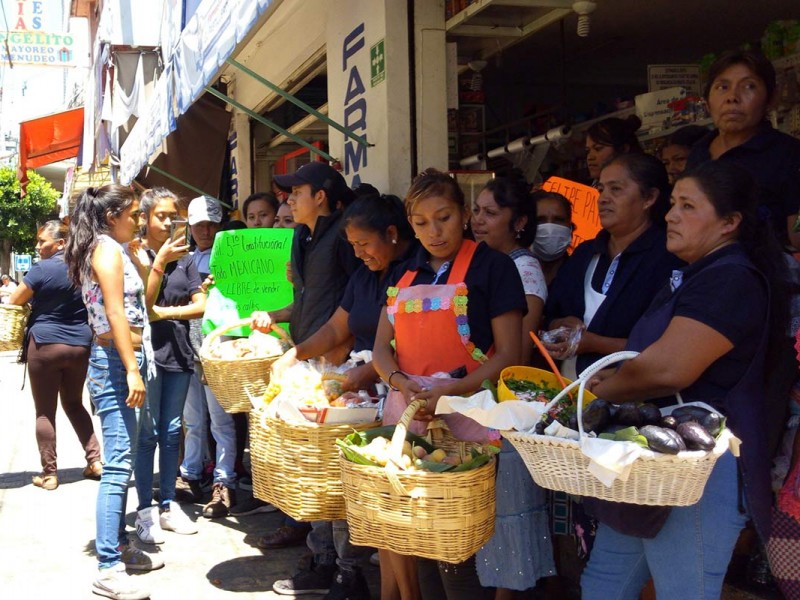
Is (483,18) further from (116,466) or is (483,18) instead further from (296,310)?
(116,466)

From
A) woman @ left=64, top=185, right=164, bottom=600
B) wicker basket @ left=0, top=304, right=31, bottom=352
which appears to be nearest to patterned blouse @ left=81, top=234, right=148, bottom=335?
woman @ left=64, top=185, right=164, bottom=600

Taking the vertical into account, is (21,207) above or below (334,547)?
above

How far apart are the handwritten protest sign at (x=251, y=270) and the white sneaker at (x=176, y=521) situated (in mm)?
1374

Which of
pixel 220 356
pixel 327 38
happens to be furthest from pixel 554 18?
Answer: pixel 220 356

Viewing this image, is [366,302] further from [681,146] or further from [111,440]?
[681,146]

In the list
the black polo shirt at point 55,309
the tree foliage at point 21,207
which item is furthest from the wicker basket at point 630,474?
the tree foliage at point 21,207

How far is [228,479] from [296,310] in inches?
70.1

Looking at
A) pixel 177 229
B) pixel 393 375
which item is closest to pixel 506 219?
pixel 393 375

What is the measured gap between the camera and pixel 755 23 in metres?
8.70

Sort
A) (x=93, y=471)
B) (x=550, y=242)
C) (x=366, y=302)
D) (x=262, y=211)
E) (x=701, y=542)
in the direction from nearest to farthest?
1. (x=701, y=542)
2. (x=366, y=302)
3. (x=550, y=242)
4. (x=262, y=211)
5. (x=93, y=471)

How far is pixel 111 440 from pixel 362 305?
1.54 metres

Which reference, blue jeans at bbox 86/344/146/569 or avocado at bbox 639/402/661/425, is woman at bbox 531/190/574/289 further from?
blue jeans at bbox 86/344/146/569

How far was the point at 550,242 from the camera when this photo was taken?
4094 mm

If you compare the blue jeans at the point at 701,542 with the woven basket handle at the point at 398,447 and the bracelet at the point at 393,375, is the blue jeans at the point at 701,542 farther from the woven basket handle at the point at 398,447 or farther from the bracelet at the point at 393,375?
the bracelet at the point at 393,375
